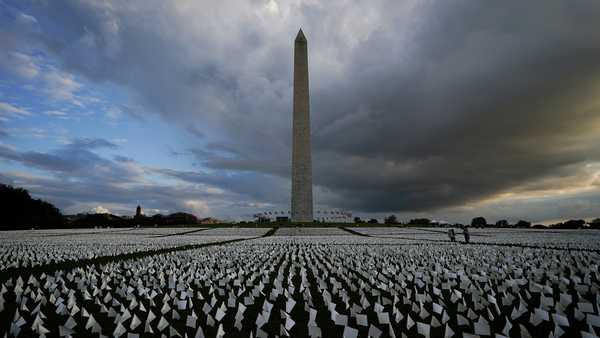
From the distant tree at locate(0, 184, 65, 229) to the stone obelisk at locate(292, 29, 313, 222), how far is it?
131ft

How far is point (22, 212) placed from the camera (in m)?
51.5

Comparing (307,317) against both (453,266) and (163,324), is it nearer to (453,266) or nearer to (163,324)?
(163,324)

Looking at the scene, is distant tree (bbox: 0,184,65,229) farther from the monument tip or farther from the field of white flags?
the field of white flags

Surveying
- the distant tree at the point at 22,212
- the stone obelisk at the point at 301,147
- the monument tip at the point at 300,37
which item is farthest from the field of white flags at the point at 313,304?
the distant tree at the point at 22,212

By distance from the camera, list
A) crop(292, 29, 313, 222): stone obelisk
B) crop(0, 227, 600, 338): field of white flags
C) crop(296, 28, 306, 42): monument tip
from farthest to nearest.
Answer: crop(296, 28, 306, 42): monument tip, crop(292, 29, 313, 222): stone obelisk, crop(0, 227, 600, 338): field of white flags

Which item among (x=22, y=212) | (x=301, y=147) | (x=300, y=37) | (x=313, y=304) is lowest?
(x=313, y=304)

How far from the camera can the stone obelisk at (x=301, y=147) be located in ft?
142

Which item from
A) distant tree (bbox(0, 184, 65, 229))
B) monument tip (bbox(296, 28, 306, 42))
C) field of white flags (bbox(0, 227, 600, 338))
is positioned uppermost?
monument tip (bbox(296, 28, 306, 42))

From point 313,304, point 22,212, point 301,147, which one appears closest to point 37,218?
point 22,212

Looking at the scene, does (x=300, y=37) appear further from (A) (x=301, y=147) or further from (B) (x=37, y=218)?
(B) (x=37, y=218)

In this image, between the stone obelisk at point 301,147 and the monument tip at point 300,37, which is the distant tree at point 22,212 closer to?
the stone obelisk at point 301,147

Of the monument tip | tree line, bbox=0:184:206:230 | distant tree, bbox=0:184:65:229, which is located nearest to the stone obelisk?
the monument tip

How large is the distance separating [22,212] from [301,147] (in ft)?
142

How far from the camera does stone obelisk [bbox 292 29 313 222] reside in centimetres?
4334
